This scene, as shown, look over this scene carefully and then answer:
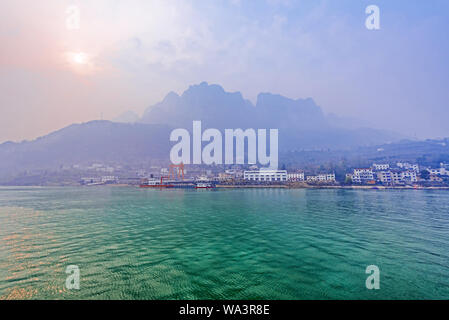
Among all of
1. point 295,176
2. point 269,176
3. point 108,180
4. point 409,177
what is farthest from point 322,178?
point 108,180

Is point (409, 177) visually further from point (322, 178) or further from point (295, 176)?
point (295, 176)

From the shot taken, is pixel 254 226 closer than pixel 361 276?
No

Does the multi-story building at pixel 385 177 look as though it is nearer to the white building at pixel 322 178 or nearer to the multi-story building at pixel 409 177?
the multi-story building at pixel 409 177

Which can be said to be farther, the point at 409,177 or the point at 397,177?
the point at 397,177

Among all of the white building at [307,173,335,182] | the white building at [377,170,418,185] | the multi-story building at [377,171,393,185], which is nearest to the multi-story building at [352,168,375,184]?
the multi-story building at [377,171,393,185]

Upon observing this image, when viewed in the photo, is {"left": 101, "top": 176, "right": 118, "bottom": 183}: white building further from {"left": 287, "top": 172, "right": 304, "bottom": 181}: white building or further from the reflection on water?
the reflection on water

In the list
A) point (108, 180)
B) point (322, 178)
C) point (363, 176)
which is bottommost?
point (108, 180)

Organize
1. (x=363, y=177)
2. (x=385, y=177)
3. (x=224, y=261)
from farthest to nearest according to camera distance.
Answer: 1. (x=363, y=177)
2. (x=385, y=177)
3. (x=224, y=261)

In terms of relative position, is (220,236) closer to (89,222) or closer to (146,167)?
(89,222)
